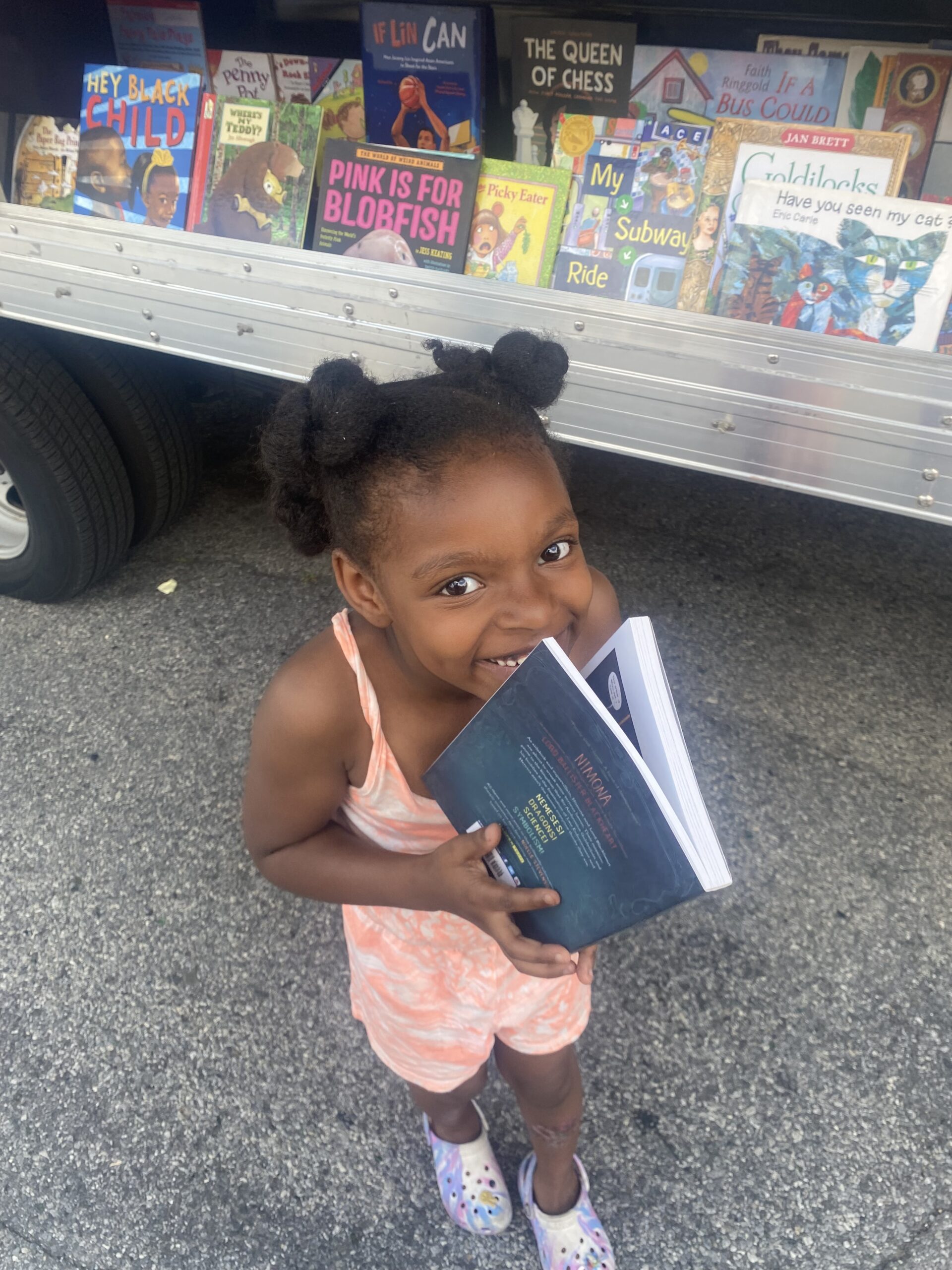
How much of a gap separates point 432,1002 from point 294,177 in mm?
1365

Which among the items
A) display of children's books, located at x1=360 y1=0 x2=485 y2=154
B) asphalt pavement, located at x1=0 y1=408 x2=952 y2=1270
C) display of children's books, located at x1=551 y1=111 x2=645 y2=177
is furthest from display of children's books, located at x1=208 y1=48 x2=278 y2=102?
asphalt pavement, located at x1=0 y1=408 x2=952 y2=1270

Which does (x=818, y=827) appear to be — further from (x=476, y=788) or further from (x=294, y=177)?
(x=294, y=177)

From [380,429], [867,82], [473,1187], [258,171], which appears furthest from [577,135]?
[473,1187]

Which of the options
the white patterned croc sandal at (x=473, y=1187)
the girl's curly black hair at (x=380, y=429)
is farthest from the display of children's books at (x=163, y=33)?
the white patterned croc sandal at (x=473, y=1187)

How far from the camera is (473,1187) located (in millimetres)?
1255

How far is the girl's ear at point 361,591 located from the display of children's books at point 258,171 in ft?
3.03

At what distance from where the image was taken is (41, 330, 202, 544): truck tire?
2031mm

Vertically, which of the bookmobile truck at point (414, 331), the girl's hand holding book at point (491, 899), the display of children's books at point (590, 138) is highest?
the display of children's books at point (590, 138)

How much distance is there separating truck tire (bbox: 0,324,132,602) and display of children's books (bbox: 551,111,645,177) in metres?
1.25

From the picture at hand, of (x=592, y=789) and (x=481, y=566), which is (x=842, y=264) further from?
(x=592, y=789)

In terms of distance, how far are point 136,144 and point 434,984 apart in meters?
1.57

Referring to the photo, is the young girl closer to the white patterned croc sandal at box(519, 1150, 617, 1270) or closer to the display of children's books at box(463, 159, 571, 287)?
the white patterned croc sandal at box(519, 1150, 617, 1270)

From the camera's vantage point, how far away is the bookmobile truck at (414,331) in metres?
1.16

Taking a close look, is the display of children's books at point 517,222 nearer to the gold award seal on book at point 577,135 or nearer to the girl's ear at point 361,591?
the gold award seal on book at point 577,135
